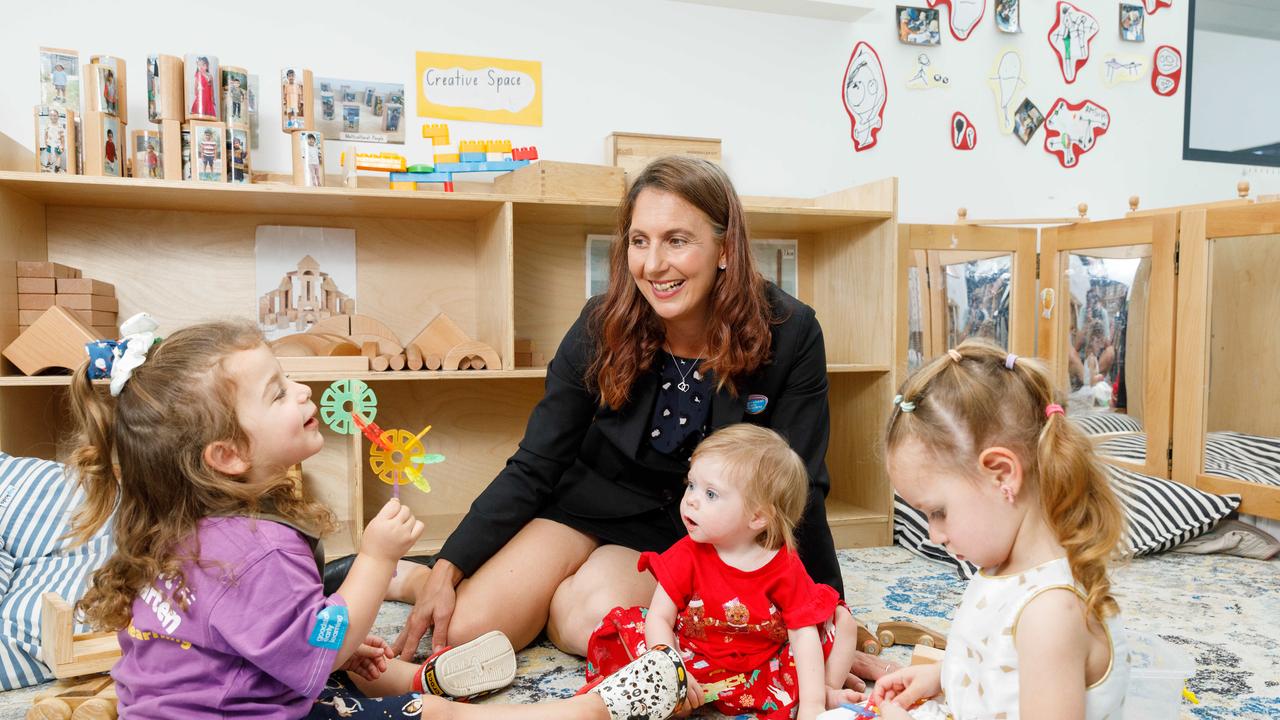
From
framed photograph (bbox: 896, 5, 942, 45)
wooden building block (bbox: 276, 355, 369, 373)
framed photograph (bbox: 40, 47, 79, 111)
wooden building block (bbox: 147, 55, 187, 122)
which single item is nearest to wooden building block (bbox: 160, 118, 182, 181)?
wooden building block (bbox: 147, 55, 187, 122)

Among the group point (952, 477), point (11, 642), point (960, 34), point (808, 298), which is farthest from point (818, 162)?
point (11, 642)

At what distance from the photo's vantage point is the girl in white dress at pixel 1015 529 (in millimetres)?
1059

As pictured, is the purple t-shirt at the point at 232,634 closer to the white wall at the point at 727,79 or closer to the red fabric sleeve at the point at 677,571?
the red fabric sleeve at the point at 677,571

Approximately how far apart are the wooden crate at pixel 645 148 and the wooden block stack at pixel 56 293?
1538mm

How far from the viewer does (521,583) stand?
1.88 metres

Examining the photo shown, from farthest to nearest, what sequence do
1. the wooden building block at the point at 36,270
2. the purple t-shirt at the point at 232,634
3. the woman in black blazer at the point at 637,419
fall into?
the wooden building block at the point at 36,270, the woman in black blazer at the point at 637,419, the purple t-shirt at the point at 232,634

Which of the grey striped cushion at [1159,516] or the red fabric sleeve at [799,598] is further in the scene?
the grey striped cushion at [1159,516]

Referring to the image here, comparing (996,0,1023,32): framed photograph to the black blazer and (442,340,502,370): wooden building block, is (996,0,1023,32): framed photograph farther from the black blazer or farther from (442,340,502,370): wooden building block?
(442,340,502,370): wooden building block

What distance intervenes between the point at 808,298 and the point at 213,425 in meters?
2.38

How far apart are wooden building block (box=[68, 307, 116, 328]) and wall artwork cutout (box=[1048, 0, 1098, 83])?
Result: 346 centimetres

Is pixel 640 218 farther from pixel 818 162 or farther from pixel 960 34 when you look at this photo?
pixel 960 34

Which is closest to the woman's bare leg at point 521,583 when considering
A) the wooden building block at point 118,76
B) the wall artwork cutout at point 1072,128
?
the wooden building block at point 118,76

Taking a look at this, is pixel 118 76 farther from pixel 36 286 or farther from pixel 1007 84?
pixel 1007 84

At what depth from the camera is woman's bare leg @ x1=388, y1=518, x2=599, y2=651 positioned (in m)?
1.81
